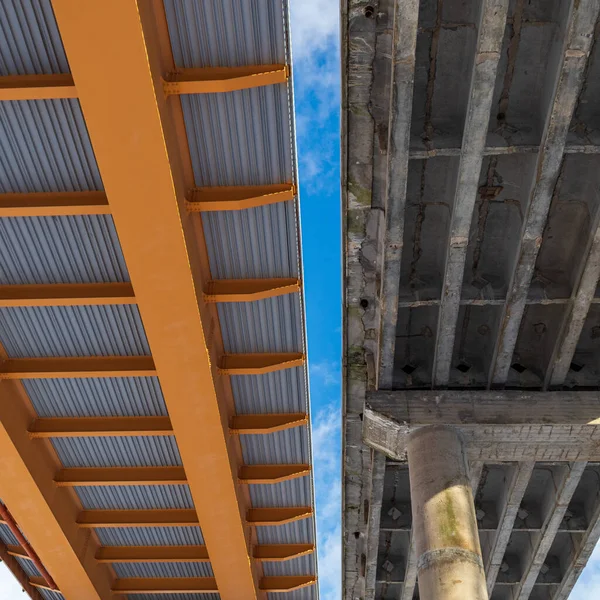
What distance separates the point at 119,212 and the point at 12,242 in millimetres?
3124

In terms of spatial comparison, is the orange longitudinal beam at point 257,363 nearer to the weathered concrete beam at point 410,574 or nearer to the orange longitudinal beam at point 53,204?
the orange longitudinal beam at point 53,204

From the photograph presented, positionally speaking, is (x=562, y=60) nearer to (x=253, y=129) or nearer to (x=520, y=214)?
(x=520, y=214)

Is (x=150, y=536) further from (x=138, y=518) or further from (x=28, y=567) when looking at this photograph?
(x=28, y=567)

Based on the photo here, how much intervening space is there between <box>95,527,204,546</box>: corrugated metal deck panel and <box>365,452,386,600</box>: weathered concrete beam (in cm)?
→ 503

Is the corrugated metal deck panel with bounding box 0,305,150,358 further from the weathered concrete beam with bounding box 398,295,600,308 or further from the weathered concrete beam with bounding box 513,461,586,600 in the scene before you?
the weathered concrete beam with bounding box 513,461,586,600

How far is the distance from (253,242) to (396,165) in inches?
146

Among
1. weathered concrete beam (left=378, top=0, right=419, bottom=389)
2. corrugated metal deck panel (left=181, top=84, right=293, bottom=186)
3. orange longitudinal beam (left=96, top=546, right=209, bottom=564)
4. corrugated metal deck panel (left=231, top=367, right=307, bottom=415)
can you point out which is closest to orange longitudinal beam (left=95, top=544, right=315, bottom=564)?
orange longitudinal beam (left=96, top=546, right=209, bottom=564)

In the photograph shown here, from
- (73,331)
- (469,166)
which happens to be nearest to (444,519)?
(469,166)

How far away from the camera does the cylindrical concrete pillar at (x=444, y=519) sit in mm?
9414

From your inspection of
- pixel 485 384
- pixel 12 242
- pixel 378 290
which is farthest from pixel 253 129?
pixel 485 384

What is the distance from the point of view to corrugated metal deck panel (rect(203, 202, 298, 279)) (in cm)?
1189

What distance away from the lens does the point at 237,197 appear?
37.5ft

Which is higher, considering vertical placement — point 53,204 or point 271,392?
point 271,392

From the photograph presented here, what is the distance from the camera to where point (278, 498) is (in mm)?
19078
